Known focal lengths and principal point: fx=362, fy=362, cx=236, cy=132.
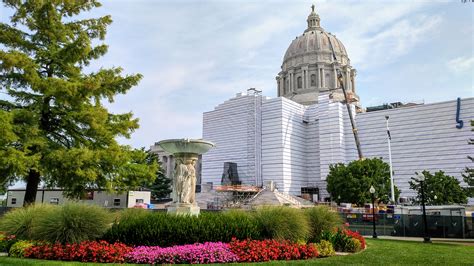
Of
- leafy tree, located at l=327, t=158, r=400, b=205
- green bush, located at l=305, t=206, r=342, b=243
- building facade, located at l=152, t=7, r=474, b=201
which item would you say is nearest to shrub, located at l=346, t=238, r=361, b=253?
green bush, located at l=305, t=206, r=342, b=243

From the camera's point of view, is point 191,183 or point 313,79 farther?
point 313,79

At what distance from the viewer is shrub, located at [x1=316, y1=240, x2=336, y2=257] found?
1150 cm

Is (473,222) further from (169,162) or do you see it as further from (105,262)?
(169,162)

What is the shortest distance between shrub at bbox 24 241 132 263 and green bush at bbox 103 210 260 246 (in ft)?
2.38

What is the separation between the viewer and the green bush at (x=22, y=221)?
37.7ft

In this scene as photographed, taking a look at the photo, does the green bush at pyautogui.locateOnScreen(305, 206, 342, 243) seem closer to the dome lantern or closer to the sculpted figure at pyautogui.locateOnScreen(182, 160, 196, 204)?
the sculpted figure at pyautogui.locateOnScreen(182, 160, 196, 204)

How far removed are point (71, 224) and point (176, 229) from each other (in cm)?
308

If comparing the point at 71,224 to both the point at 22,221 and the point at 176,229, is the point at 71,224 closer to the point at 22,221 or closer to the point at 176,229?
the point at 22,221

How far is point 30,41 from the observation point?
666 inches

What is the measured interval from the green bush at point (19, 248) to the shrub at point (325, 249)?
871 cm

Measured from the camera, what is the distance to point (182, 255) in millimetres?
10016

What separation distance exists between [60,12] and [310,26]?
4414 inches

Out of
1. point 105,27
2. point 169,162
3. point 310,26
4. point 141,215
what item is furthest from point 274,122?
point 141,215

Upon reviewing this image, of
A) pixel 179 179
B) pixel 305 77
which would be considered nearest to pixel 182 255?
pixel 179 179
